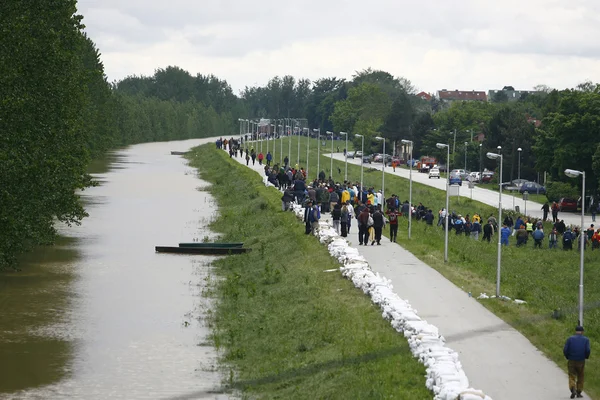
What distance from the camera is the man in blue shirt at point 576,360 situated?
21391mm

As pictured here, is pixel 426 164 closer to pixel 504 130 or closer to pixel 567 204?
pixel 504 130

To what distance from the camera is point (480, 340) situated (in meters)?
26.7

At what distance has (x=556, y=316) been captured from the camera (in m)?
30.1

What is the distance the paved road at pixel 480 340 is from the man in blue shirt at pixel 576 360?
32 cm

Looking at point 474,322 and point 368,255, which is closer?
point 474,322

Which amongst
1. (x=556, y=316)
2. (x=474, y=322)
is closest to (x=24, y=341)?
(x=474, y=322)

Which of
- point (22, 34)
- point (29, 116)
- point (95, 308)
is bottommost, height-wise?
point (95, 308)

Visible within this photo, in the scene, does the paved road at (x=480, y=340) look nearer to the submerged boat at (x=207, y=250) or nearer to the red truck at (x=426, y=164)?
the submerged boat at (x=207, y=250)

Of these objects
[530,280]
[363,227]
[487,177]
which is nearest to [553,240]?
[363,227]

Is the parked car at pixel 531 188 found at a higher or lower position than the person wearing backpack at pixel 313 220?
lower

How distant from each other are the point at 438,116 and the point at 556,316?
392ft

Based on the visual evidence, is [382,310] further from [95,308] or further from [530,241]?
[530,241]

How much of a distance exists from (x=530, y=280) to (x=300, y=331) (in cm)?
1214

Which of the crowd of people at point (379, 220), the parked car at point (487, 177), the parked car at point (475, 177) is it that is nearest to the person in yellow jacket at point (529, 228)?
the crowd of people at point (379, 220)
